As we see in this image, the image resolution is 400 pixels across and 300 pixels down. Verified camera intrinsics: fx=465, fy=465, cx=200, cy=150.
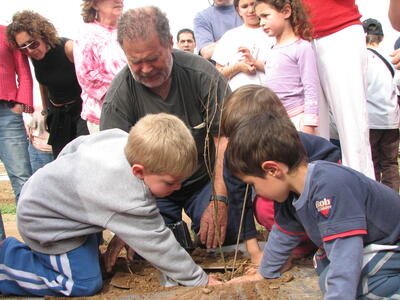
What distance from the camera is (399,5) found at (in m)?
2.84

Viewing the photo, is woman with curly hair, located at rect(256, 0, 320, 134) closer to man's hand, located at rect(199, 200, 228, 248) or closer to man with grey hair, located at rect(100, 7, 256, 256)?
man with grey hair, located at rect(100, 7, 256, 256)

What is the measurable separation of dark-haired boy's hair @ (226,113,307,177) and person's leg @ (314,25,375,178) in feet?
4.11

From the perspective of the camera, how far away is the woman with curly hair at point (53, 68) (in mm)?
3826

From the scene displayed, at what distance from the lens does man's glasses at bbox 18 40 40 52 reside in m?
3.84

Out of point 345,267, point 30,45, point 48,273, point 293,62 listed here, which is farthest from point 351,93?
point 30,45

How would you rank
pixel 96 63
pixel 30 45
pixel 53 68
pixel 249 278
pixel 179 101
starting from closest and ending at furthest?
pixel 249 278 → pixel 179 101 → pixel 96 63 → pixel 30 45 → pixel 53 68

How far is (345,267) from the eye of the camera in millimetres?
1870

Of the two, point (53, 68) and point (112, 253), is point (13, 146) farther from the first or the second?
point (112, 253)

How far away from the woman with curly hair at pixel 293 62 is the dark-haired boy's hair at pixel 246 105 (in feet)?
2.63

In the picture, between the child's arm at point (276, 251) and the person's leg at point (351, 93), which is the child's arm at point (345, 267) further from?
the person's leg at point (351, 93)

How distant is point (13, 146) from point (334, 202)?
278 cm

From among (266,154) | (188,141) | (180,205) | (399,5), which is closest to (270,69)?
(399,5)

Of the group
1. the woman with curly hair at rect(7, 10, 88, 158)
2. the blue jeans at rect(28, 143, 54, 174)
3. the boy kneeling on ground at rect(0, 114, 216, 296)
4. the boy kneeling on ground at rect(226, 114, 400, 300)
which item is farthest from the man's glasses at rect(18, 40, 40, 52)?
the boy kneeling on ground at rect(226, 114, 400, 300)

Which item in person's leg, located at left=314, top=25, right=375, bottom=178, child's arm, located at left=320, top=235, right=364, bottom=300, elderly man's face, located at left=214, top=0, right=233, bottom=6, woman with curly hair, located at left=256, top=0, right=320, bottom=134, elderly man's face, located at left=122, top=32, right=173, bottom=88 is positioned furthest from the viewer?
elderly man's face, located at left=214, top=0, right=233, bottom=6
